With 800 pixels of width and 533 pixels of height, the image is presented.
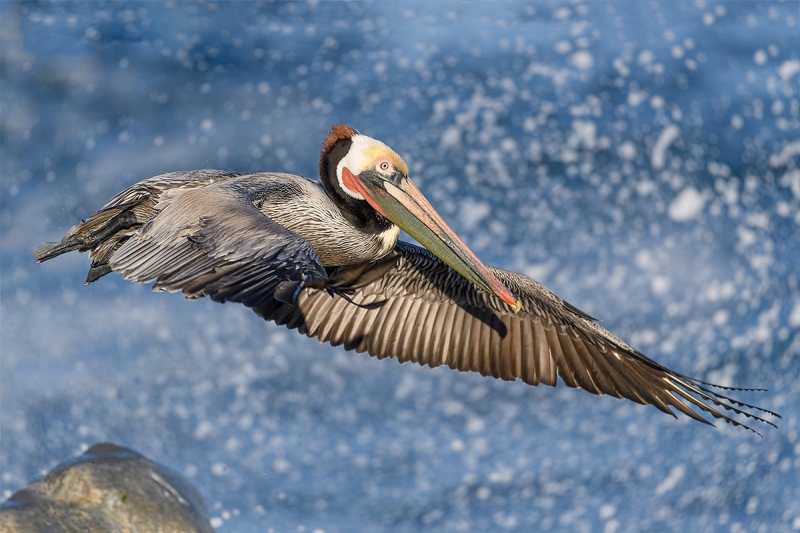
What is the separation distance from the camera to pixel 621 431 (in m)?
7.50

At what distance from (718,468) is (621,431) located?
3.36ft

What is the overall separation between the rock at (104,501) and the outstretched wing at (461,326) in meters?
1.62

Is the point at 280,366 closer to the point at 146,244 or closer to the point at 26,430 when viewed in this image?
the point at 26,430

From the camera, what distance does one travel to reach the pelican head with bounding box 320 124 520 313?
3.91 metres

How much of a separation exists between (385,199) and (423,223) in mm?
256

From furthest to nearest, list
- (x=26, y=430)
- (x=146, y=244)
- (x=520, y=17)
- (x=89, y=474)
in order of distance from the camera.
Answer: (x=520, y=17), (x=26, y=430), (x=89, y=474), (x=146, y=244)

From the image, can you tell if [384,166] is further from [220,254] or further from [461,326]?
[220,254]

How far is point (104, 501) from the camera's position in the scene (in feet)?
16.5

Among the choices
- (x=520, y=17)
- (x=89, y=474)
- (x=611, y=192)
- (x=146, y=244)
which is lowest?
(x=89, y=474)

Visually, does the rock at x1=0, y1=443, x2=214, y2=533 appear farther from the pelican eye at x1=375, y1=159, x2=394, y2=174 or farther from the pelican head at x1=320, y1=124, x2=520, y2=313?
the pelican eye at x1=375, y1=159, x2=394, y2=174

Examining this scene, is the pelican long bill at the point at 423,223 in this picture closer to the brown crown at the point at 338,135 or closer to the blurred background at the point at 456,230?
the brown crown at the point at 338,135

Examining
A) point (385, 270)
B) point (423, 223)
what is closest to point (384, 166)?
point (423, 223)

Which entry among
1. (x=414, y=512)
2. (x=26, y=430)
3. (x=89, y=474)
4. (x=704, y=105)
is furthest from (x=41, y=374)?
(x=704, y=105)

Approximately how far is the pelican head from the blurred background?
3378 mm
